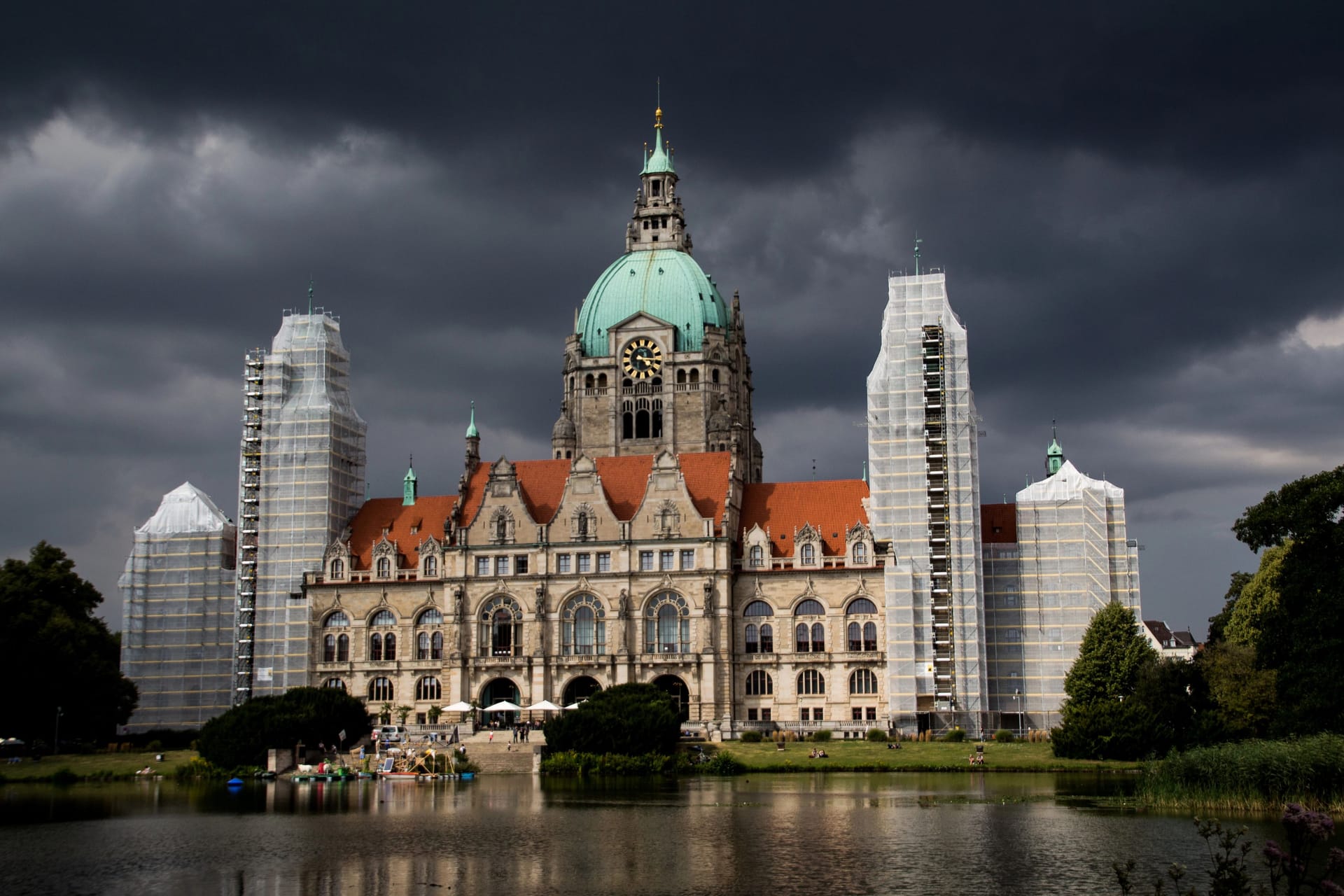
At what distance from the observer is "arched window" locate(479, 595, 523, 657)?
105 metres

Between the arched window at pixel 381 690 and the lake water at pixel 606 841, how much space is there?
116 ft

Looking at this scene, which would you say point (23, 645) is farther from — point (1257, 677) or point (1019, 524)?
point (1257, 677)

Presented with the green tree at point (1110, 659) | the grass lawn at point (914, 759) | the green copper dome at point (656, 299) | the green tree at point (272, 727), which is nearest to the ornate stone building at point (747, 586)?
the grass lawn at point (914, 759)

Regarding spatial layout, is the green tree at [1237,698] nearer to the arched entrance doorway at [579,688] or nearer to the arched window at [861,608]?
the arched window at [861,608]

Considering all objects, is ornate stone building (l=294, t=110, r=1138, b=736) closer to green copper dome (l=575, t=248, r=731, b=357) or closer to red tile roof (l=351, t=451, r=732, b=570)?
red tile roof (l=351, t=451, r=732, b=570)

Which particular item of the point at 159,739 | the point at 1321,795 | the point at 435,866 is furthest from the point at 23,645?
the point at 1321,795

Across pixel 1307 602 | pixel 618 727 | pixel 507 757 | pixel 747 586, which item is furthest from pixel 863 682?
pixel 1307 602

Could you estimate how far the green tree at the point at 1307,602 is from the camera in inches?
2346

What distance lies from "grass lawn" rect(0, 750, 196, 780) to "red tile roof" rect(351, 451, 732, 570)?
22586 mm

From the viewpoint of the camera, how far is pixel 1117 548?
328 feet

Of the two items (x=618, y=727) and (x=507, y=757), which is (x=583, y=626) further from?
(x=618, y=727)

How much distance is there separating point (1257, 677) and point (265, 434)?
6896 centimetres

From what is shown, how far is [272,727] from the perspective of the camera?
8256 cm

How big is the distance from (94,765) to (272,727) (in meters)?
13.0
